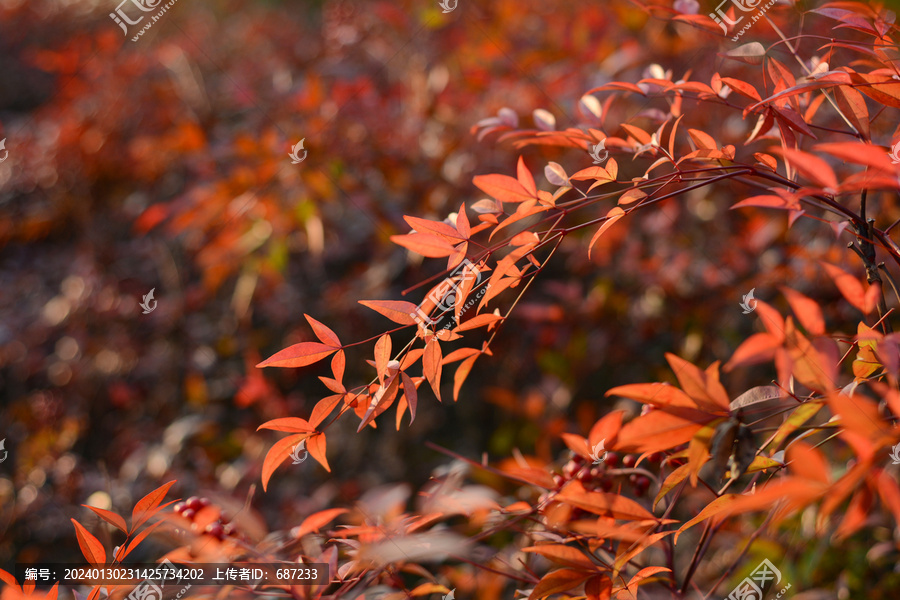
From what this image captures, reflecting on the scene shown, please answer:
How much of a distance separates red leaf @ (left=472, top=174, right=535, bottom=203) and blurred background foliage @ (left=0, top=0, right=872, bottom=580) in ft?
2.22

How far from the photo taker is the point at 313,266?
1883 mm

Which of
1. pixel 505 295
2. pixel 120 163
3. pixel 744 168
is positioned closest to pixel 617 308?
pixel 505 295

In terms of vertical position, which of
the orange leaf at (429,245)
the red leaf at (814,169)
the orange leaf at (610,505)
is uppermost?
the red leaf at (814,169)

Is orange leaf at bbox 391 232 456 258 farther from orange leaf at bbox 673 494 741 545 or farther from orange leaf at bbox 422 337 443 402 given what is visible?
orange leaf at bbox 673 494 741 545

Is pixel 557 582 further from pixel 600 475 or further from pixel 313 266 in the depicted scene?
pixel 313 266

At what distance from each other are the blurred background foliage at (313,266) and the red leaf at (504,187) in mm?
678

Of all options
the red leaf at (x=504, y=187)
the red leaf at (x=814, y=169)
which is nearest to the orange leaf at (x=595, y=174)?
the red leaf at (x=504, y=187)

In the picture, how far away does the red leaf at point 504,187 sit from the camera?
483mm

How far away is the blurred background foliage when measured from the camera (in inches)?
53.2

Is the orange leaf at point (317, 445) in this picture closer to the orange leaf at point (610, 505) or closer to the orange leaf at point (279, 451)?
the orange leaf at point (279, 451)

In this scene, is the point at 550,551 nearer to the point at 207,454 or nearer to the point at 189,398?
the point at 207,454

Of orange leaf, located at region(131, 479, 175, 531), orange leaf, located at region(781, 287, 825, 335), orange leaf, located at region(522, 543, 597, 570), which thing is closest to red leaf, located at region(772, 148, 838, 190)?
orange leaf, located at region(781, 287, 825, 335)

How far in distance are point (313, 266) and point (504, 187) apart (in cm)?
149

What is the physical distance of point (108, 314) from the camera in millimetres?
A: 1809
